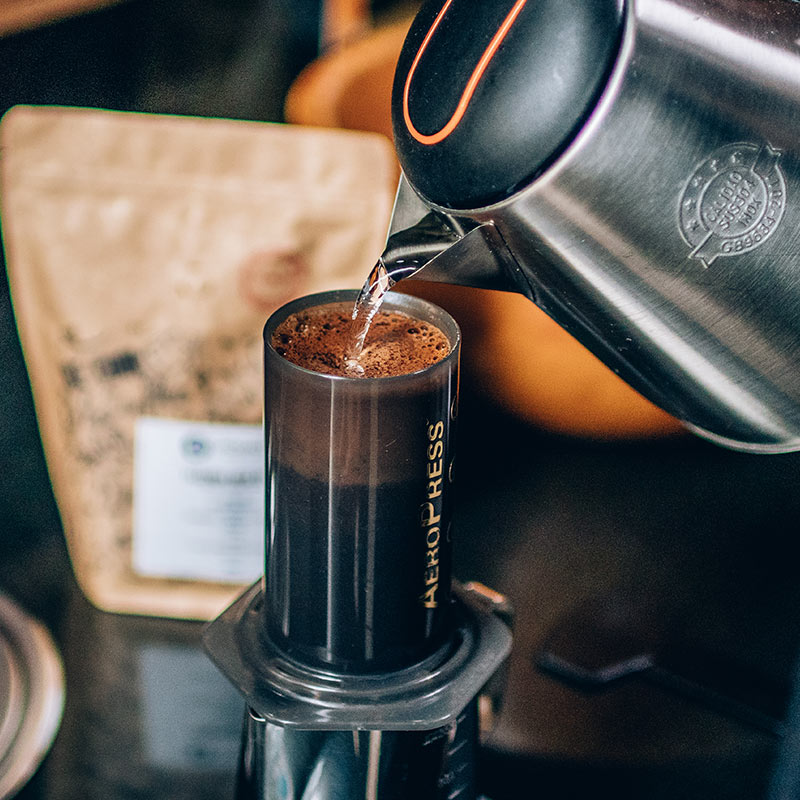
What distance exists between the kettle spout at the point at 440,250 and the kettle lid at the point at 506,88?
4cm

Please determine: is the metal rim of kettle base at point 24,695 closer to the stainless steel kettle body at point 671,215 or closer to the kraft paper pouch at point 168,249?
the kraft paper pouch at point 168,249

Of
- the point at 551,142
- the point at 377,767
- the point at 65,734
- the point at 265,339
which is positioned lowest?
the point at 65,734

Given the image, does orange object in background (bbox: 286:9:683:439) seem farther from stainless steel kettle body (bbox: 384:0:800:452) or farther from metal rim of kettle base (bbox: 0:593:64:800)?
metal rim of kettle base (bbox: 0:593:64:800)

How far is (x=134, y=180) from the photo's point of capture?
622mm

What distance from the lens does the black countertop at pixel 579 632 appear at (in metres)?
0.60

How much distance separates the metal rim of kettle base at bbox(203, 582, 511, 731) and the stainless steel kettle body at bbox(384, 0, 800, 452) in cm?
16

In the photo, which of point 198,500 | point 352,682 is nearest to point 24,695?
point 198,500

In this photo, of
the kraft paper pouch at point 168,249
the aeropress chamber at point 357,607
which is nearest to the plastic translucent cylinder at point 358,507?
the aeropress chamber at point 357,607

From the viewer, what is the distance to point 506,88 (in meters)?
0.35

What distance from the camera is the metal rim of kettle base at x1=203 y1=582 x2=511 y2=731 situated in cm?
Answer: 45

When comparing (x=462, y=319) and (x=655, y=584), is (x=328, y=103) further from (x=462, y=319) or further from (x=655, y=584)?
(x=655, y=584)

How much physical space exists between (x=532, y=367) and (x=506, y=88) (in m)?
0.40

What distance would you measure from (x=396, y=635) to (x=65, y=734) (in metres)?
0.27

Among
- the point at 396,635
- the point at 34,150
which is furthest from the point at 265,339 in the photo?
the point at 34,150
